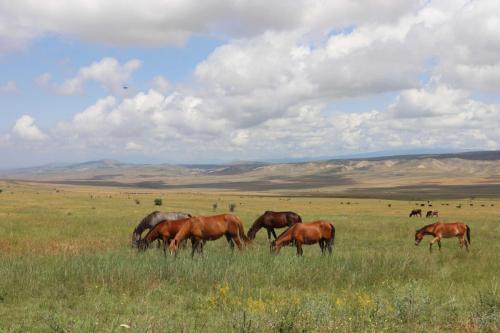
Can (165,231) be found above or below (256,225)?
above

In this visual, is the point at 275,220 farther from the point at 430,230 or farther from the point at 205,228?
the point at 430,230

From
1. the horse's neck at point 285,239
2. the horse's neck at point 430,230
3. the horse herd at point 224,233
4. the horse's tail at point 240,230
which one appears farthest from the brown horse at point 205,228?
the horse's neck at point 430,230

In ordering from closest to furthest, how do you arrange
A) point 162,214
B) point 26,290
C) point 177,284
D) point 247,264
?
point 26,290 < point 177,284 < point 247,264 < point 162,214

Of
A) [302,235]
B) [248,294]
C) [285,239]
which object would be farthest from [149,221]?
[248,294]

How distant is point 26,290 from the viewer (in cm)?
994

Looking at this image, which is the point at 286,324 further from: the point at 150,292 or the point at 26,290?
the point at 26,290

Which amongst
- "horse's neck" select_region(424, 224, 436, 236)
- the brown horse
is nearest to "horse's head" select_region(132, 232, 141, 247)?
the brown horse

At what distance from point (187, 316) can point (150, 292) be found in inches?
71.9

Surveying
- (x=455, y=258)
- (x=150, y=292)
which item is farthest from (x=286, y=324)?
(x=455, y=258)

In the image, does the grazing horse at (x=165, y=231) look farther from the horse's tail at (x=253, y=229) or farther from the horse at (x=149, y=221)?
the horse's tail at (x=253, y=229)

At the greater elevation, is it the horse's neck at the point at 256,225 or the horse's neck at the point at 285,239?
the horse's neck at the point at 285,239

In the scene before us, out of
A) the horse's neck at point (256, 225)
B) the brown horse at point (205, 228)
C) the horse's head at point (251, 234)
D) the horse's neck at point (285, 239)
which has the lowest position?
the horse's head at point (251, 234)

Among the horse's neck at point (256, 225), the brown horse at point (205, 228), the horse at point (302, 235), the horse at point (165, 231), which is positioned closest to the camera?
the brown horse at point (205, 228)

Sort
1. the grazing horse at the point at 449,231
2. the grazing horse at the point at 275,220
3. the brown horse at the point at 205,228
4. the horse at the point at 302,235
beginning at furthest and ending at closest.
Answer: the grazing horse at the point at 275,220 → the grazing horse at the point at 449,231 → the horse at the point at 302,235 → the brown horse at the point at 205,228
